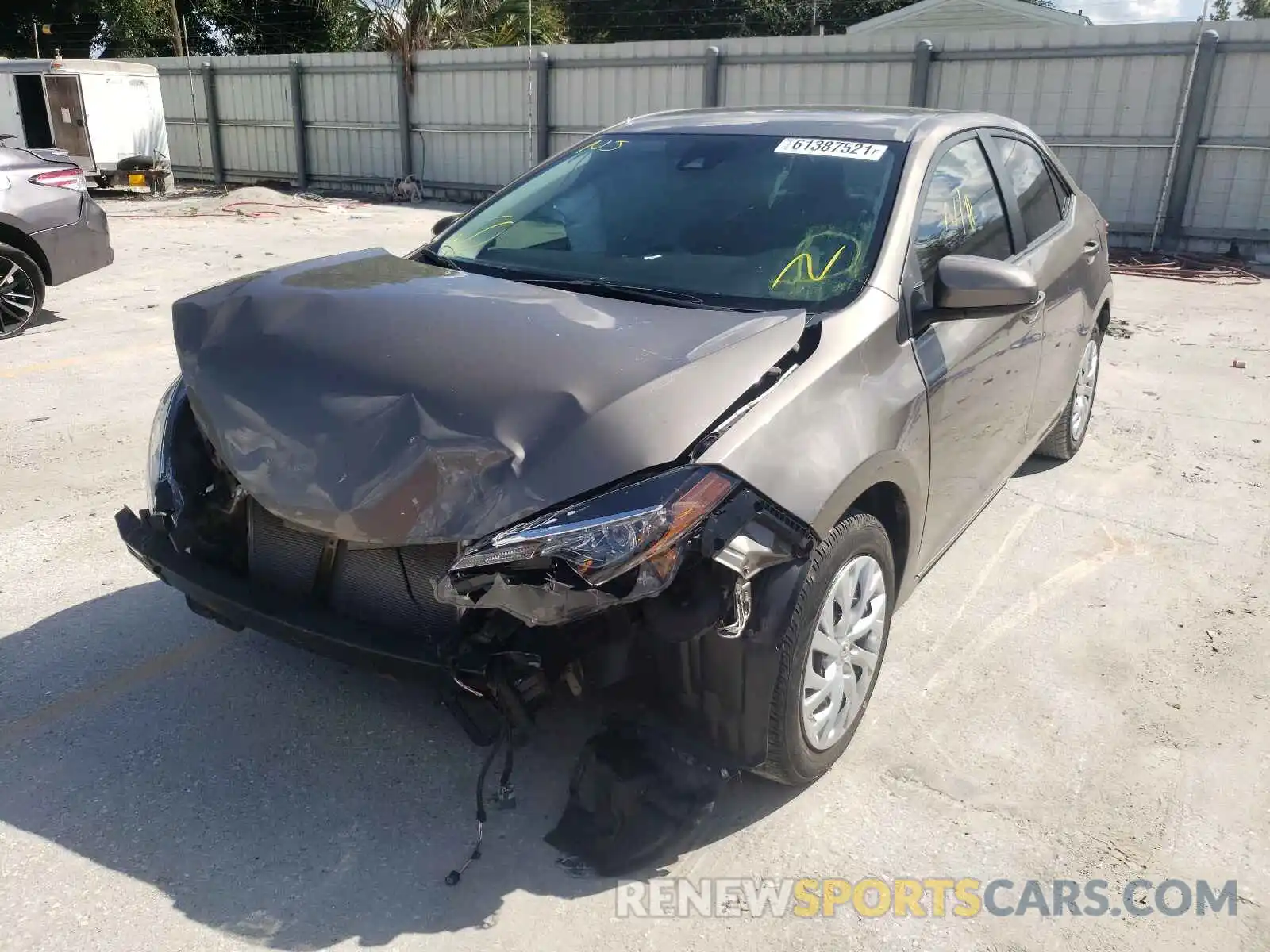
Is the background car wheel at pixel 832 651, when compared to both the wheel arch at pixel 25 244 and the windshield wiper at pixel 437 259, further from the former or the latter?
the wheel arch at pixel 25 244

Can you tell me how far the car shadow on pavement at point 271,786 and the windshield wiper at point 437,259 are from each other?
4.70ft

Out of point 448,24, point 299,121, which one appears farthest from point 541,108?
point 299,121

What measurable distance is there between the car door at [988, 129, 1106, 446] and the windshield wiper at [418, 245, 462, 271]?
216cm

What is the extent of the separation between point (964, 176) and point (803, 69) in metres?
12.7

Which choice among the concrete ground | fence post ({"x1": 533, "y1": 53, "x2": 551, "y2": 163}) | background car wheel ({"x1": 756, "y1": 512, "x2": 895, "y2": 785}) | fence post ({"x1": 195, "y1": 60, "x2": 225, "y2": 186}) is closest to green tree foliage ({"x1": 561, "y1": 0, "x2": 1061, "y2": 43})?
fence post ({"x1": 195, "y1": 60, "x2": 225, "y2": 186})

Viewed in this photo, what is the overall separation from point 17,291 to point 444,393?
6.91 meters

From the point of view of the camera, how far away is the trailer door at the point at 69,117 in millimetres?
18578

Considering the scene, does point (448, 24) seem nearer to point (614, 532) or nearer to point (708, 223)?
point (708, 223)

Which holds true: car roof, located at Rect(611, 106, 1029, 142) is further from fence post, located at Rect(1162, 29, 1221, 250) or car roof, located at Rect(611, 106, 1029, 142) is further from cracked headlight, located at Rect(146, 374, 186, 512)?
fence post, located at Rect(1162, 29, 1221, 250)

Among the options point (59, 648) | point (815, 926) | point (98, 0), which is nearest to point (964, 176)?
point (815, 926)

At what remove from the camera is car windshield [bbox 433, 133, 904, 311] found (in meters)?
3.11

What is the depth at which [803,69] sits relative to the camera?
15.3 meters

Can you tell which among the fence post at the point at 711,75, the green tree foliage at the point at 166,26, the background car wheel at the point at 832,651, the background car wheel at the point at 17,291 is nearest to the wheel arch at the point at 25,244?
the background car wheel at the point at 17,291

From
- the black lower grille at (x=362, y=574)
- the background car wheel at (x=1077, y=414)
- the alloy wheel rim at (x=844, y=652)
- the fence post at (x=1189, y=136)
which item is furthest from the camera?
the fence post at (x=1189, y=136)
